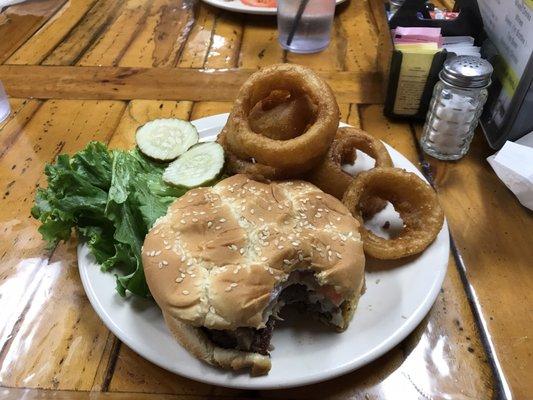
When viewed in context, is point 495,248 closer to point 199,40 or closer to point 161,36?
point 199,40

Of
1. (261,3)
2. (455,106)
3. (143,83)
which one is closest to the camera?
(455,106)

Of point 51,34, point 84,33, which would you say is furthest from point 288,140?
point 51,34

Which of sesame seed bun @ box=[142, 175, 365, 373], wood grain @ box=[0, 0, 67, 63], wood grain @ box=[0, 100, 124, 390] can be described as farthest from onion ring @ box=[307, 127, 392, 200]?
wood grain @ box=[0, 0, 67, 63]

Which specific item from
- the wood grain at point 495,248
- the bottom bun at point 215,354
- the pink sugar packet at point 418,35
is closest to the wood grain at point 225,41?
the pink sugar packet at point 418,35

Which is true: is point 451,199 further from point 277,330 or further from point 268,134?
point 277,330

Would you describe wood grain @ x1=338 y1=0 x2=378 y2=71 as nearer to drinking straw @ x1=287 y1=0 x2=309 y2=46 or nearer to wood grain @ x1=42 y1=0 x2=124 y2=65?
drinking straw @ x1=287 y1=0 x2=309 y2=46

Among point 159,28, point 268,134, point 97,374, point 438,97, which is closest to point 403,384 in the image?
point 97,374

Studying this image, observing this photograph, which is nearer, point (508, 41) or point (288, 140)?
point (288, 140)
